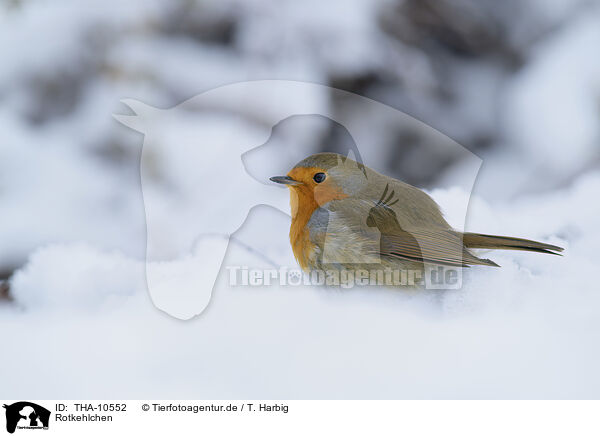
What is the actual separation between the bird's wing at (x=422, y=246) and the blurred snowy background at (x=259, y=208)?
8 centimetres

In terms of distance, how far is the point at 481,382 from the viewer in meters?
1.02

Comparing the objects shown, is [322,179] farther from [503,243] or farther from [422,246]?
[503,243]

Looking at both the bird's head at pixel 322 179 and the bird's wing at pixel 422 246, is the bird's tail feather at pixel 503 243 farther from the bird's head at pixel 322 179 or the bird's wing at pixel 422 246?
the bird's head at pixel 322 179

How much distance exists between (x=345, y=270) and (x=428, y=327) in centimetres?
22

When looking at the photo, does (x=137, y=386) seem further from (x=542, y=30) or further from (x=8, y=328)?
(x=542, y=30)

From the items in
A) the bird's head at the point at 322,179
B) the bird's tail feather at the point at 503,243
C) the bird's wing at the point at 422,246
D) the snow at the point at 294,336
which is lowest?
the snow at the point at 294,336

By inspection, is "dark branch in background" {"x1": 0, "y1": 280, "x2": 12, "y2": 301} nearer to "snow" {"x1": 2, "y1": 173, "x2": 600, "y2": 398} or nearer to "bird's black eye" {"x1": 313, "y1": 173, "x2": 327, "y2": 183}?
"snow" {"x1": 2, "y1": 173, "x2": 600, "y2": 398}

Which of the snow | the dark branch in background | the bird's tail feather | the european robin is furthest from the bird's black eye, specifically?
the dark branch in background

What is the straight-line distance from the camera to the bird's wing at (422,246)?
96cm

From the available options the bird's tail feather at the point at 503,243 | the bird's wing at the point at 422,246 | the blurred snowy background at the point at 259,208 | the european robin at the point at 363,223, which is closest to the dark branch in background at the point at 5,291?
the blurred snowy background at the point at 259,208

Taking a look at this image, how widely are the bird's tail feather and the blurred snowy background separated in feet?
0.06

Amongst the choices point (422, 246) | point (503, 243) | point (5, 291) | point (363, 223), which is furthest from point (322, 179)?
point (5, 291)

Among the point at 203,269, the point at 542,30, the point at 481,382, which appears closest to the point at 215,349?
the point at 203,269

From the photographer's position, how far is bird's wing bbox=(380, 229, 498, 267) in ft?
3.14
